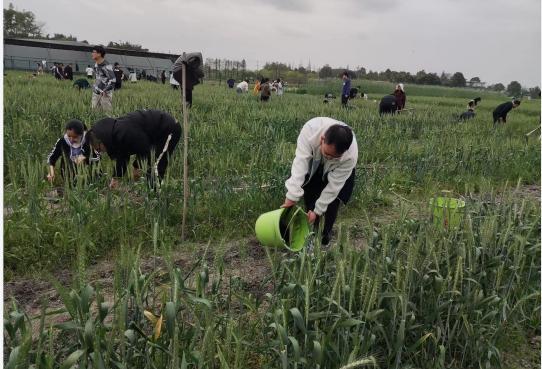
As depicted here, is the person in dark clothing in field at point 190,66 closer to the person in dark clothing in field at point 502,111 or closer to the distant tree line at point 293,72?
the person in dark clothing in field at point 502,111

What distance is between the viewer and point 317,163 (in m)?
3.00

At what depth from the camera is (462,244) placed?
7.59 ft

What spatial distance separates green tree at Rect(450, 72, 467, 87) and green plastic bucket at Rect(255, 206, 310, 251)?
54278 mm

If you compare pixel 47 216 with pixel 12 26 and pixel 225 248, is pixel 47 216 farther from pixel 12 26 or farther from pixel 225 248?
pixel 12 26

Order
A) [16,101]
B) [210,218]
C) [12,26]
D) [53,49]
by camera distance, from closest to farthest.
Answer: [210,218] → [16,101] → [53,49] → [12,26]

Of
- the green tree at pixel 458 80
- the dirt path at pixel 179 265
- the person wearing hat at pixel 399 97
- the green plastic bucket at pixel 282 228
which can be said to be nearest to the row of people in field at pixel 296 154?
the green plastic bucket at pixel 282 228

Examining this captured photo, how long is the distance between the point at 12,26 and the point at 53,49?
23.1 meters

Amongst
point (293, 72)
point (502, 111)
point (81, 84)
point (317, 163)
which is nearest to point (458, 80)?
point (293, 72)

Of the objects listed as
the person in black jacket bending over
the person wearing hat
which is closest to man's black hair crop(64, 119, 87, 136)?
the person in black jacket bending over

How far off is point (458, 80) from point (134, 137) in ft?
188

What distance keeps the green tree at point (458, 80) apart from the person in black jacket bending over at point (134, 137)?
5392cm

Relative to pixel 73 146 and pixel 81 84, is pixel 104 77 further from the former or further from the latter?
pixel 81 84

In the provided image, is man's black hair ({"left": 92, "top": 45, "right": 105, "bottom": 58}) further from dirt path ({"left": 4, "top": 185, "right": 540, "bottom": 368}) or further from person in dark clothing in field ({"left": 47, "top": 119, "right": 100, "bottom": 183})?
dirt path ({"left": 4, "top": 185, "right": 540, "bottom": 368})

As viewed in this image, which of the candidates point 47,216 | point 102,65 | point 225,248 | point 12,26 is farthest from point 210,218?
point 12,26
